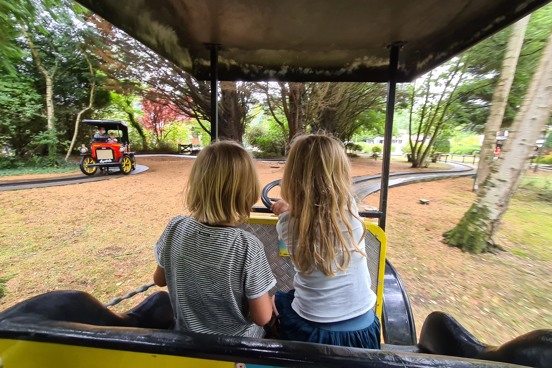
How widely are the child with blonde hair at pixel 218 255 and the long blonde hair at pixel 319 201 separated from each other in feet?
0.52

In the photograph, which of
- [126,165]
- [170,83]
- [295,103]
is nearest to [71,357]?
[126,165]

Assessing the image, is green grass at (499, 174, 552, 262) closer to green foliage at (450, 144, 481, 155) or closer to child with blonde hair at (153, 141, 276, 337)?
child with blonde hair at (153, 141, 276, 337)

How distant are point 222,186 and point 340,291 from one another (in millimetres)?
607

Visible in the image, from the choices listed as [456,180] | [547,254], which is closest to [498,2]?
[547,254]

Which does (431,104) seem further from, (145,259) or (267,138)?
(145,259)

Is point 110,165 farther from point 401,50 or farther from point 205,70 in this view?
point 401,50

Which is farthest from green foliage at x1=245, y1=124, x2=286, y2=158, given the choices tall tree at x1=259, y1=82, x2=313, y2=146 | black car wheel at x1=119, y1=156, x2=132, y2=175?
black car wheel at x1=119, y1=156, x2=132, y2=175

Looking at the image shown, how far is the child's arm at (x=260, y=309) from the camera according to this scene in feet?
3.38

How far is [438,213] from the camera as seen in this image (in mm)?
7570

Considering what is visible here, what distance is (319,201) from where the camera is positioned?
1124 mm

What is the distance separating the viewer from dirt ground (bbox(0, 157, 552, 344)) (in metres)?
3.27

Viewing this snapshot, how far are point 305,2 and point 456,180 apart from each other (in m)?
15.1

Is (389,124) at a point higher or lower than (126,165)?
higher

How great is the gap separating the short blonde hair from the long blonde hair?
18 centimetres
